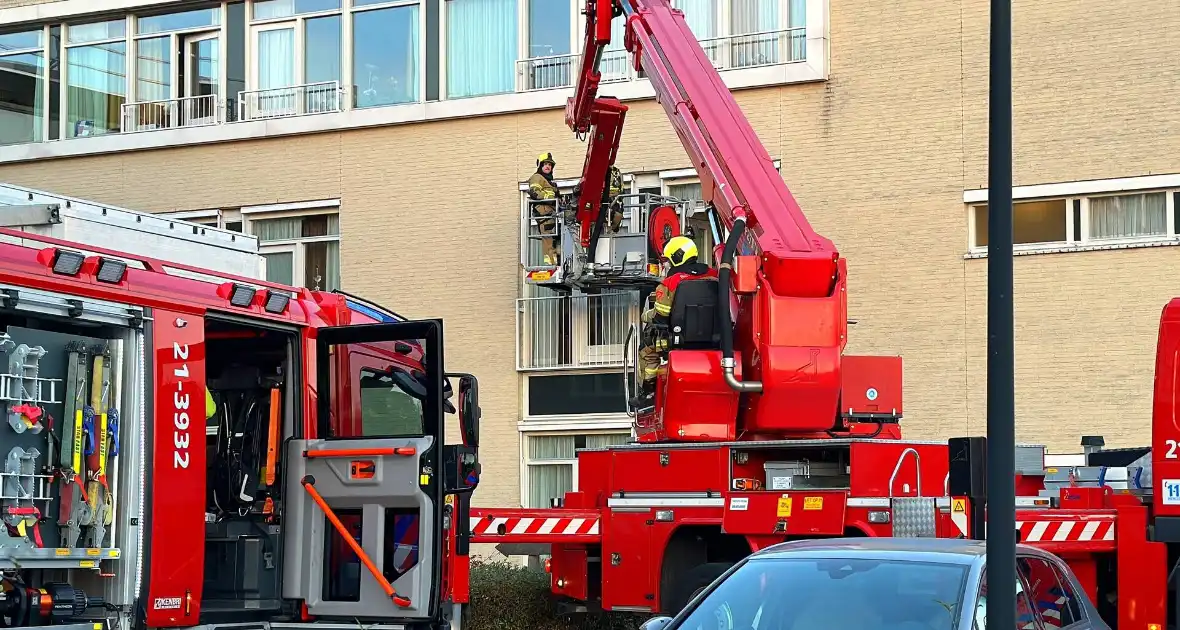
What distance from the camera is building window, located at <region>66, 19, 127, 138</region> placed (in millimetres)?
25438

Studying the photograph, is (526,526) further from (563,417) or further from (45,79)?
(45,79)

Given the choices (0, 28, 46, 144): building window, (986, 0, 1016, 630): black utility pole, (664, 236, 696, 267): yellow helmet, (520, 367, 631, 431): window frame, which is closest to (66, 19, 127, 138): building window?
(0, 28, 46, 144): building window

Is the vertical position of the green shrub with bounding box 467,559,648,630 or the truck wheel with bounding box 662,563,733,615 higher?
the truck wheel with bounding box 662,563,733,615

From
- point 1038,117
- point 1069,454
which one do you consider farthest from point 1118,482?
point 1038,117

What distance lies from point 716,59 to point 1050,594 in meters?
14.4

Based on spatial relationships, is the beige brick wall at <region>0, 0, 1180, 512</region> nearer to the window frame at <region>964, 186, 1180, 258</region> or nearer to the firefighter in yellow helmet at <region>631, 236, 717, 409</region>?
the window frame at <region>964, 186, 1180, 258</region>

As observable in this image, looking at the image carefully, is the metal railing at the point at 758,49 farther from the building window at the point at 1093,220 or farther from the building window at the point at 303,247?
the building window at the point at 303,247

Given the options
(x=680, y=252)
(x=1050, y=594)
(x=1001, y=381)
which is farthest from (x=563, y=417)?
(x=1001, y=381)

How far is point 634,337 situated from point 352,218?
398 inches

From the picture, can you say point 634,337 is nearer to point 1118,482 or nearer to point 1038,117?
point 1118,482

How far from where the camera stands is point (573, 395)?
22234 mm

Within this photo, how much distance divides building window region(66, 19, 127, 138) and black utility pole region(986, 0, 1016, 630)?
2120cm

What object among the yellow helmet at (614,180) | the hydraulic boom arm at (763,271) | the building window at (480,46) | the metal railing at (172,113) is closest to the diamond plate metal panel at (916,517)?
the hydraulic boom arm at (763,271)

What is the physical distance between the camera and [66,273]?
27.7ft
